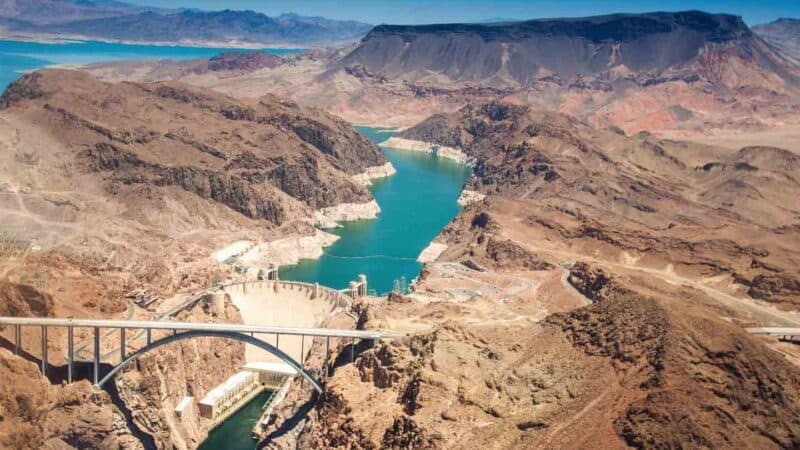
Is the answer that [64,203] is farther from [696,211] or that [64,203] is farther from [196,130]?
[696,211]

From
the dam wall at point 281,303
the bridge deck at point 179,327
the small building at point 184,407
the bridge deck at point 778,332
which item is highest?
the bridge deck at point 778,332

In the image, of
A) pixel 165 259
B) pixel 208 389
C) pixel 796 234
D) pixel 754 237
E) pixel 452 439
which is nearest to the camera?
pixel 452 439

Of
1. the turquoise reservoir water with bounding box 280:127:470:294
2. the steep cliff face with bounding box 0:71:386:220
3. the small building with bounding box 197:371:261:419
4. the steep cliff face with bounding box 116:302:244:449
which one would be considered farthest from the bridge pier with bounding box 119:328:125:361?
the steep cliff face with bounding box 0:71:386:220

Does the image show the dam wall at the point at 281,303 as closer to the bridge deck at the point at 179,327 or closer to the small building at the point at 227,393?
the small building at the point at 227,393

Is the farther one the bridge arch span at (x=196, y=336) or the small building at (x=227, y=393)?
the small building at (x=227, y=393)

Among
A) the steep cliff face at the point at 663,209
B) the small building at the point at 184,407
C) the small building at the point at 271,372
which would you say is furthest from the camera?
the steep cliff face at the point at 663,209

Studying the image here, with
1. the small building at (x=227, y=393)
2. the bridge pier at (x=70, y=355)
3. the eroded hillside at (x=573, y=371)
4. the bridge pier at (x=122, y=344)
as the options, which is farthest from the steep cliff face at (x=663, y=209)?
the bridge pier at (x=70, y=355)

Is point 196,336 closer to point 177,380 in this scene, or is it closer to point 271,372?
point 177,380

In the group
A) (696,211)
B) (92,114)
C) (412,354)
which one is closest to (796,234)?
(696,211)
